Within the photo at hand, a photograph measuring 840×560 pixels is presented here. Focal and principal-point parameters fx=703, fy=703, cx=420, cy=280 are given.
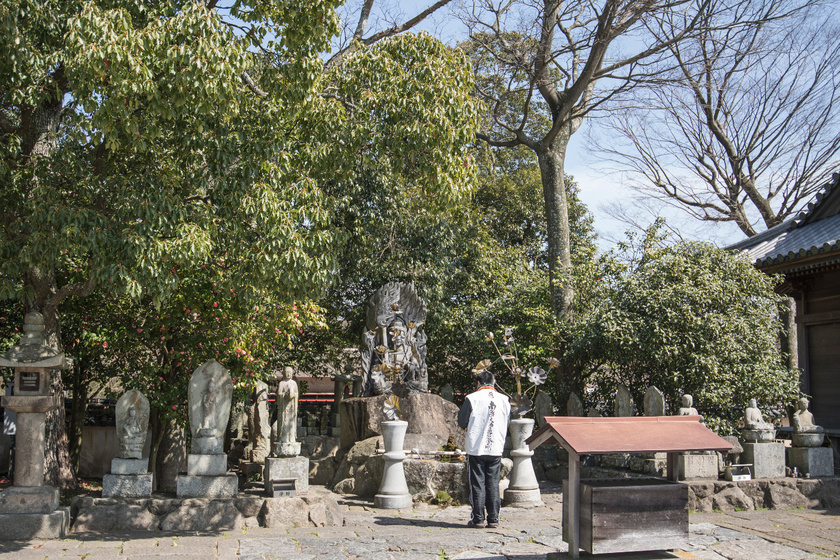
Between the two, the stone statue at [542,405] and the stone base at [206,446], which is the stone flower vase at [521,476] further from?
the stone statue at [542,405]

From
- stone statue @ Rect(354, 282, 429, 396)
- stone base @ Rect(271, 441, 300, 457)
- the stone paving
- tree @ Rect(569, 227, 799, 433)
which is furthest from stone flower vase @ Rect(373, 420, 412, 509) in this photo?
tree @ Rect(569, 227, 799, 433)

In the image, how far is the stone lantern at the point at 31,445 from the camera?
7.19m

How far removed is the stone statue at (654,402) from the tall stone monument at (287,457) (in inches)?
198

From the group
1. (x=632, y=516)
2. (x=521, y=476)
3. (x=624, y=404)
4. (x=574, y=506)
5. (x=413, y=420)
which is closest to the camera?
(x=632, y=516)

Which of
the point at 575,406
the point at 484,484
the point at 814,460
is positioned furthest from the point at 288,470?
the point at 814,460

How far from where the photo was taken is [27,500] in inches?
288

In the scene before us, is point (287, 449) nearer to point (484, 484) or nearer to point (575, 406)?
point (484, 484)

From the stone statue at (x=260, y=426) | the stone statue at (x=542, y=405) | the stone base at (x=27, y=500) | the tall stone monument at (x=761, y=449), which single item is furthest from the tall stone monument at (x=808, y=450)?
the stone base at (x=27, y=500)

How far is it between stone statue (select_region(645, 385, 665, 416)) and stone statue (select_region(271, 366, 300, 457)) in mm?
5113

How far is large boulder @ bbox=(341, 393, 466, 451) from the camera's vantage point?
11.1m

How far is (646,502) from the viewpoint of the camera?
5.99m

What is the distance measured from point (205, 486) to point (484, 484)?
125 inches

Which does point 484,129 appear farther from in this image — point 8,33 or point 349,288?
point 8,33

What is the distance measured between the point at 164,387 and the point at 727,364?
9256mm
